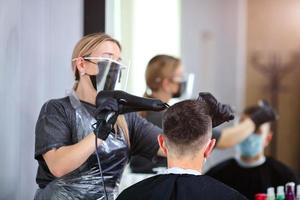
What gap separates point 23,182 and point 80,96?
0.45m

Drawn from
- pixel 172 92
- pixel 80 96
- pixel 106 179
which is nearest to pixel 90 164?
pixel 106 179

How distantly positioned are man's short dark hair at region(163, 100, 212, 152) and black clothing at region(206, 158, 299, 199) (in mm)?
986

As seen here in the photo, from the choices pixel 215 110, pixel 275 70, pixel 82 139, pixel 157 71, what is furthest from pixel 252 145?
pixel 82 139

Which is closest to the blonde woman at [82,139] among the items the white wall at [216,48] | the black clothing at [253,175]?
the black clothing at [253,175]

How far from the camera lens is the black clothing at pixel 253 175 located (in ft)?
7.47

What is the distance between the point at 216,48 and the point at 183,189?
205 cm

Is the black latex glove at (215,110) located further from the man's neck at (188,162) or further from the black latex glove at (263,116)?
the black latex glove at (263,116)

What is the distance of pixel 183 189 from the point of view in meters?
1.25

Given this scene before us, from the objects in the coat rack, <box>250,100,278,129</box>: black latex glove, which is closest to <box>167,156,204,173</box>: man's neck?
<box>250,100,278,129</box>: black latex glove

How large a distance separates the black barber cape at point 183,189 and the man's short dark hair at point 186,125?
0.09 m

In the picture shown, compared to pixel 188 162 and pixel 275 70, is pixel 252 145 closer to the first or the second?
pixel 275 70

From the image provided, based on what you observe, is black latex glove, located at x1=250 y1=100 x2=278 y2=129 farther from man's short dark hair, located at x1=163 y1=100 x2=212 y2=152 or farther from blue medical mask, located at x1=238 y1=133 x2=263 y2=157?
man's short dark hair, located at x1=163 y1=100 x2=212 y2=152

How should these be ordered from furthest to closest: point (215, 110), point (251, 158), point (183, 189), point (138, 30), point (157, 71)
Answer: point (251, 158) → point (138, 30) → point (157, 71) → point (215, 110) → point (183, 189)

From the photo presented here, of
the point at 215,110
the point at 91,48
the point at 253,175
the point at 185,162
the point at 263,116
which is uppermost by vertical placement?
the point at 91,48
